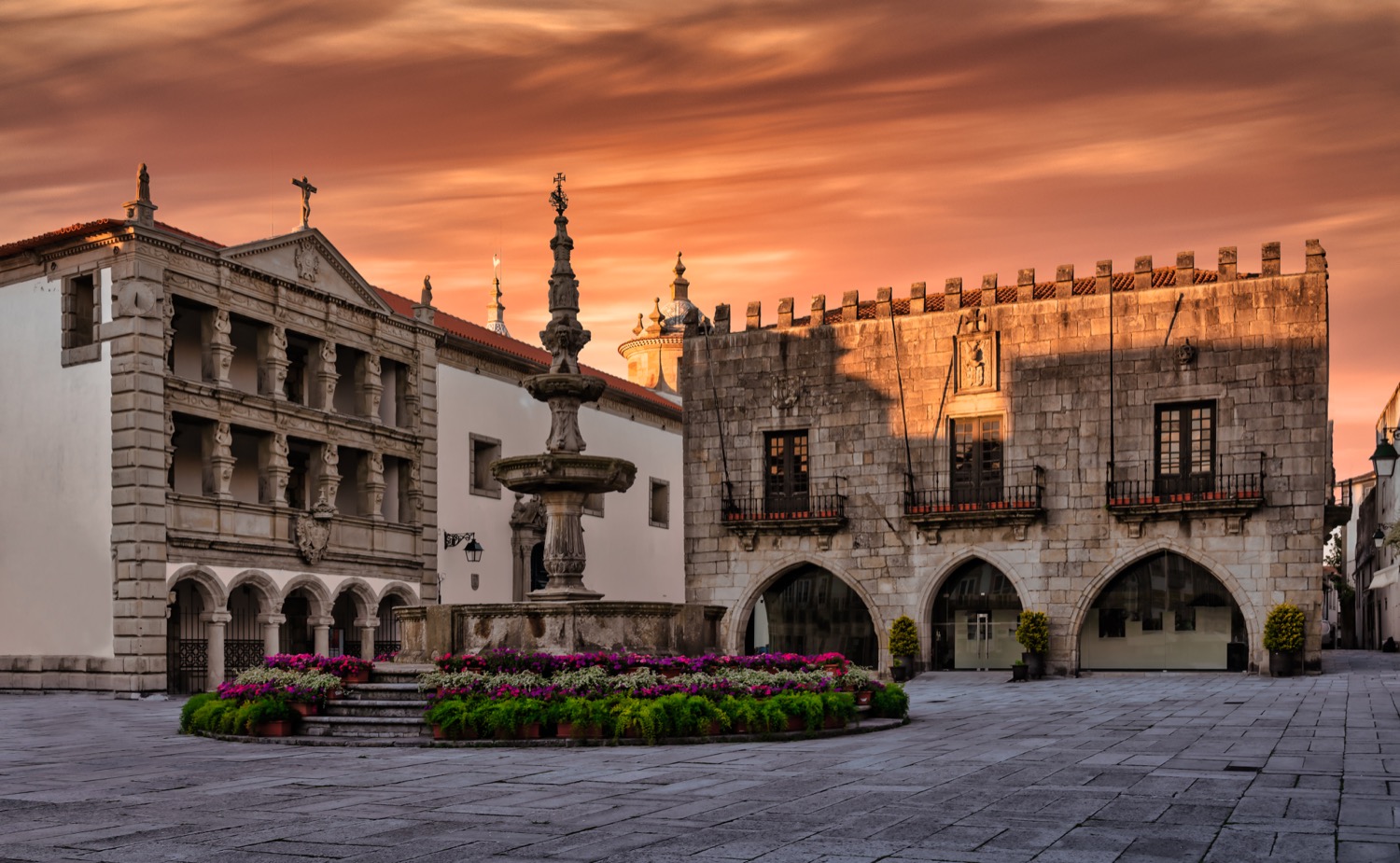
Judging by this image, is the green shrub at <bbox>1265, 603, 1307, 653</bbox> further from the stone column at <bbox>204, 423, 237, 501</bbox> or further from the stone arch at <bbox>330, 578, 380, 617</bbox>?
the stone column at <bbox>204, 423, 237, 501</bbox>

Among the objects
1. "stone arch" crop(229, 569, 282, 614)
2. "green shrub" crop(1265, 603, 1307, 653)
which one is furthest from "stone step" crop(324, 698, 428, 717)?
"green shrub" crop(1265, 603, 1307, 653)

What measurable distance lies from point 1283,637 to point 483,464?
2135 cm

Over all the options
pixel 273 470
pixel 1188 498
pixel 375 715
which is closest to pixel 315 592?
pixel 273 470

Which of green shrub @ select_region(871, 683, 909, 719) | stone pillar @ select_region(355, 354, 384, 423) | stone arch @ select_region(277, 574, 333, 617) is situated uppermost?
stone pillar @ select_region(355, 354, 384, 423)

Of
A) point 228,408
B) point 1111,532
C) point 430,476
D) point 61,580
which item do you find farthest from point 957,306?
point 61,580

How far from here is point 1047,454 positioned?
33719mm

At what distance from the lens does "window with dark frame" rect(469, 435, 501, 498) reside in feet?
134

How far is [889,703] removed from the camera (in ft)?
61.2

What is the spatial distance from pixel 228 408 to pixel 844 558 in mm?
14655

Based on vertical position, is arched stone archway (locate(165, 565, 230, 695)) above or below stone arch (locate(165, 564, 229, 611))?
below

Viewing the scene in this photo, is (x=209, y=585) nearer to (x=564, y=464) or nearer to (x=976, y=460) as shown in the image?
(x=564, y=464)

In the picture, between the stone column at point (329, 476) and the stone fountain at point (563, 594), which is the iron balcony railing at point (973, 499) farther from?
the stone fountain at point (563, 594)

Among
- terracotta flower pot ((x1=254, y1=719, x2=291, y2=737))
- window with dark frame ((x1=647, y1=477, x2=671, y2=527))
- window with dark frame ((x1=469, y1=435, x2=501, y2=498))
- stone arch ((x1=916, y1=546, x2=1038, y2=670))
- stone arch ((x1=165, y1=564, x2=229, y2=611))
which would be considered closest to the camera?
terracotta flower pot ((x1=254, y1=719, x2=291, y2=737))

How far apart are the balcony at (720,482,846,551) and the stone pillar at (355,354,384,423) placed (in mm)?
9127
